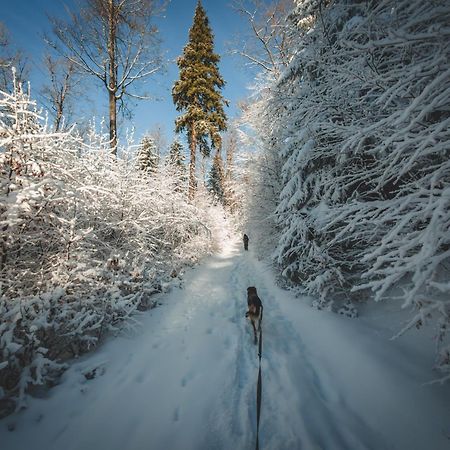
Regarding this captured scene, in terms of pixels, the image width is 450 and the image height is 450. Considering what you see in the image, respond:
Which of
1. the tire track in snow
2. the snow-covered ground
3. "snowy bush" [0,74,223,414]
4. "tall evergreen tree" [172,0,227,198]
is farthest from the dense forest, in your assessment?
"tall evergreen tree" [172,0,227,198]

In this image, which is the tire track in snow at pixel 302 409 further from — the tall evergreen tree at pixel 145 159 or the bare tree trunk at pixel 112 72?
the bare tree trunk at pixel 112 72

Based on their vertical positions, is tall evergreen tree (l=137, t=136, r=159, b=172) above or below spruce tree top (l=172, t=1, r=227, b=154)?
below

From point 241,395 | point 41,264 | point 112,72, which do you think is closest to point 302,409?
point 241,395

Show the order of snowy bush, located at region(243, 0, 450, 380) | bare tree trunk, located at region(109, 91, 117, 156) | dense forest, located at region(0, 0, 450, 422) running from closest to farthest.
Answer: dense forest, located at region(0, 0, 450, 422), snowy bush, located at region(243, 0, 450, 380), bare tree trunk, located at region(109, 91, 117, 156)

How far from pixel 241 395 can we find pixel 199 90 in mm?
16804

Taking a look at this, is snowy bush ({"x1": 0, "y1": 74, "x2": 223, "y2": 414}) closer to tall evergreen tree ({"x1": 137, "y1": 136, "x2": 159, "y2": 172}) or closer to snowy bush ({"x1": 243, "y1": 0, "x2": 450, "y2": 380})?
tall evergreen tree ({"x1": 137, "y1": 136, "x2": 159, "y2": 172})

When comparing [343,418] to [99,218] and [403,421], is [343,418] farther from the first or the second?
[99,218]

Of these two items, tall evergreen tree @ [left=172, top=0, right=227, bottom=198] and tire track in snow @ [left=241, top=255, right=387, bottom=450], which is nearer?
tire track in snow @ [left=241, top=255, right=387, bottom=450]

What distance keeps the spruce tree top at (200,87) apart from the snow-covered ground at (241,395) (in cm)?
1390

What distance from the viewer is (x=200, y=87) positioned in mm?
16125

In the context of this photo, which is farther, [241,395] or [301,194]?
[301,194]

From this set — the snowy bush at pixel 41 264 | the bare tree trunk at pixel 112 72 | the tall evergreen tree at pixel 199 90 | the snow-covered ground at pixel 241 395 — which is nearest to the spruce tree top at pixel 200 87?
the tall evergreen tree at pixel 199 90

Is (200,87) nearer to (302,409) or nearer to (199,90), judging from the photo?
(199,90)

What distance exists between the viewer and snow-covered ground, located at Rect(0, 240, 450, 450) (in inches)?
108
